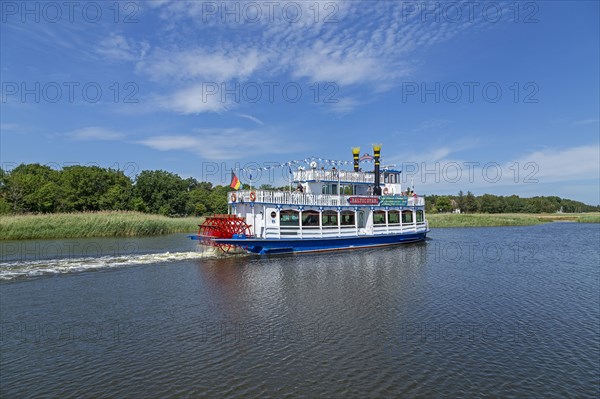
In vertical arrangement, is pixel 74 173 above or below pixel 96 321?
above

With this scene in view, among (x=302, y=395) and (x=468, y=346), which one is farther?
(x=468, y=346)

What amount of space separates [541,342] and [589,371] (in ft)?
6.31

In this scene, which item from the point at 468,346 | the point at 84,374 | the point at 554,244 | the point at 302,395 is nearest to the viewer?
the point at 302,395

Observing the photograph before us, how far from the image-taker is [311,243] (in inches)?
1272

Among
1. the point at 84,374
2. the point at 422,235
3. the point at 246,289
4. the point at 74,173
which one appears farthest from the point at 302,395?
the point at 74,173

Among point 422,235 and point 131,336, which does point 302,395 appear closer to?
point 131,336

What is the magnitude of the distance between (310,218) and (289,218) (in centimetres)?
224

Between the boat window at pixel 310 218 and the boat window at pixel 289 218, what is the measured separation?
692 mm

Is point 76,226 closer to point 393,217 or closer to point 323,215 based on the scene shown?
point 323,215

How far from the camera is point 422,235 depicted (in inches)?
1625

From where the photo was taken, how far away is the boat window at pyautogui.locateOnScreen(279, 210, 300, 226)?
31375 mm

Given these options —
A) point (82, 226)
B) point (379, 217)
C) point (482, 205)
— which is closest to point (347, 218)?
point (379, 217)

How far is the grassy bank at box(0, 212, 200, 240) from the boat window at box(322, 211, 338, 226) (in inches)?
873

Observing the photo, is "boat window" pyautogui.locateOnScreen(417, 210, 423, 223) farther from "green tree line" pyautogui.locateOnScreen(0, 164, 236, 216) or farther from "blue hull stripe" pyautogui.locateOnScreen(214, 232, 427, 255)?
"green tree line" pyautogui.locateOnScreen(0, 164, 236, 216)
